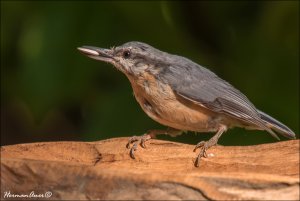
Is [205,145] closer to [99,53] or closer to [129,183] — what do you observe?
[99,53]

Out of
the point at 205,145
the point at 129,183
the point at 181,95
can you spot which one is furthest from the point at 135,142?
the point at 129,183

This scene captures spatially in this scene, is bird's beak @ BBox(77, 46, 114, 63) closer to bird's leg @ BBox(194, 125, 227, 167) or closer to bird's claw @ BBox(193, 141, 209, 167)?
bird's leg @ BBox(194, 125, 227, 167)

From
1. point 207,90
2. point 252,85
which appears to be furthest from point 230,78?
point 207,90

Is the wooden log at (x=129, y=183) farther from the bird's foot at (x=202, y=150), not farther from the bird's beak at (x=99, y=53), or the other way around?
the bird's beak at (x=99, y=53)

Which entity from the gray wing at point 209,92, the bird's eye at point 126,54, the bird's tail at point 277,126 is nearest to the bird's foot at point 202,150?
the gray wing at point 209,92

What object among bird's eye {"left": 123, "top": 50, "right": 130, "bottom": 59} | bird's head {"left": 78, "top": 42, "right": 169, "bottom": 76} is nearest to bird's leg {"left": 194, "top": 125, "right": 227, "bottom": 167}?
bird's head {"left": 78, "top": 42, "right": 169, "bottom": 76}

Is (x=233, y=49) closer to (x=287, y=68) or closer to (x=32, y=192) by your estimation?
(x=287, y=68)
